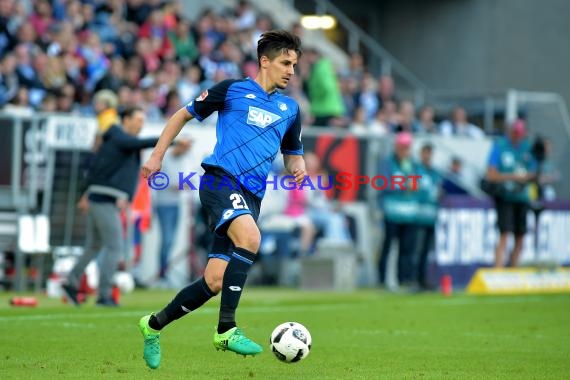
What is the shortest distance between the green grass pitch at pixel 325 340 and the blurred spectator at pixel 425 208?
8.45 ft

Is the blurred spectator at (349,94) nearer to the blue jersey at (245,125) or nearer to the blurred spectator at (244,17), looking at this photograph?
the blurred spectator at (244,17)

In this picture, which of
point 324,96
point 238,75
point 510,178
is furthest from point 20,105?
point 510,178

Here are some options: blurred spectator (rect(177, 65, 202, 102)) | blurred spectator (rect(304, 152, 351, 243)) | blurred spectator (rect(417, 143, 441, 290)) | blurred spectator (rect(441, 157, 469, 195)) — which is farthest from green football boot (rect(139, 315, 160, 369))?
A: blurred spectator (rect(441, 157, 469, 195))

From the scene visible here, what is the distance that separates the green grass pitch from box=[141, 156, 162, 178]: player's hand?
49.8 inches

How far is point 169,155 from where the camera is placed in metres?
19.1

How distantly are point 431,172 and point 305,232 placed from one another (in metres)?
2.26

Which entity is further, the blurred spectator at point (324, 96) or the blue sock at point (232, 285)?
the blurred spectator at point (324, 96)

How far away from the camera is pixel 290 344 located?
8.20 meters

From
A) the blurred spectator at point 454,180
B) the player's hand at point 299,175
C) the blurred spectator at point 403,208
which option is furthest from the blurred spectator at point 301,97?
the player's hand at point 299,175

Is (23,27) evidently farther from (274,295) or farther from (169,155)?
(274,295)

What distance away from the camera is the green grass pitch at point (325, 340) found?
8453mm

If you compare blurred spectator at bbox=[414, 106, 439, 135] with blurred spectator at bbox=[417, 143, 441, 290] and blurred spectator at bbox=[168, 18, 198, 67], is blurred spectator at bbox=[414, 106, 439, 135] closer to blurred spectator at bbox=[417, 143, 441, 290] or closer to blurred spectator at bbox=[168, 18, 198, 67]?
blurred spectator at bbox=[168, 18, 198, 67]

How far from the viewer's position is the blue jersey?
340 inches

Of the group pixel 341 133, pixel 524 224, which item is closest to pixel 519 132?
pixel 524 224
